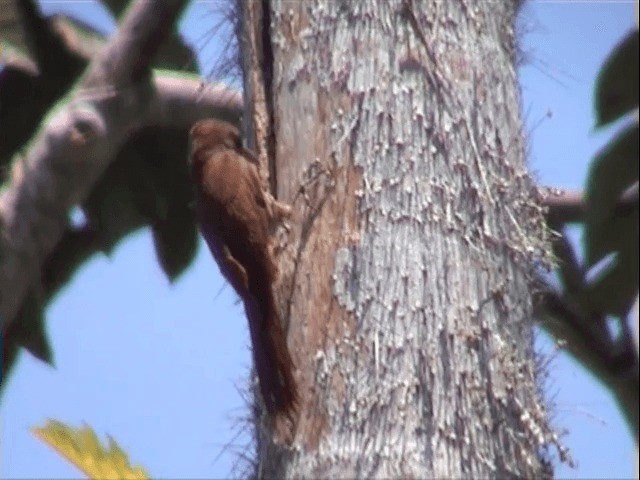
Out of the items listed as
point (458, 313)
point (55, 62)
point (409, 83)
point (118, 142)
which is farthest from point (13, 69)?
point (458, 313)

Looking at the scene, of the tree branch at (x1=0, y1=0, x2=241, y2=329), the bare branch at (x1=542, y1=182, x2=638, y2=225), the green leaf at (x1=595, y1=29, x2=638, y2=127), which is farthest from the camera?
the bare branch at (x1=542, y1=182, x2=638, y2=225)

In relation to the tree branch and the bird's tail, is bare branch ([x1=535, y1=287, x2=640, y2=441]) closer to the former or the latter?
the tree branch

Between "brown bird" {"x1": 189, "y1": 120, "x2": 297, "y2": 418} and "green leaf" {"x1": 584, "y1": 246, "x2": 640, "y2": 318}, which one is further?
"green leaf" {"x1": 584, "y1": 246, "x2": 640, "y2": 318}

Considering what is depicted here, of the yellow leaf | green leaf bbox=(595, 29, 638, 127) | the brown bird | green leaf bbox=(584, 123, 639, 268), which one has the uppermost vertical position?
green leaf bbox=(595, 29, 638, 127)

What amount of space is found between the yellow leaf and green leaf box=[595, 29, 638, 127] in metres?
1.58

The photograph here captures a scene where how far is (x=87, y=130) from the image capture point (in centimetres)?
345

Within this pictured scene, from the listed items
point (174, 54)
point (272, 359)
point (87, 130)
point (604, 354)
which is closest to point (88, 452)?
point (272, 359)

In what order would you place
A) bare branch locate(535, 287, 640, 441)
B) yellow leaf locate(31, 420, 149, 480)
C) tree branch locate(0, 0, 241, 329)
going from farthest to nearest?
bare branch locate(535, 287, 640, 441), tree branch locate(0, 0, 241, 329), yellow leaf locate(31, 420, 149, 480)

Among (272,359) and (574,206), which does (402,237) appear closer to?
(272,359)

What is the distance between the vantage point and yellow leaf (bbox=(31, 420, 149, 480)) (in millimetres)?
2551

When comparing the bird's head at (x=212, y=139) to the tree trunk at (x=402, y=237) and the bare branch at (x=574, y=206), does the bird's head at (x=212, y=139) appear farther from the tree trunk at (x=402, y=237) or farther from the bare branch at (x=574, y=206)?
the bare branch at (x=574, y=206)

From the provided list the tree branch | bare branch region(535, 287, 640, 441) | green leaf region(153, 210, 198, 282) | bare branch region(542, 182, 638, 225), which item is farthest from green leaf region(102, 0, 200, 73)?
bare branch region(535, 287, 640, 441)

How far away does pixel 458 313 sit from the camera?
2395mm

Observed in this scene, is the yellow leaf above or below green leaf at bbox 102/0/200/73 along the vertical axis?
below
